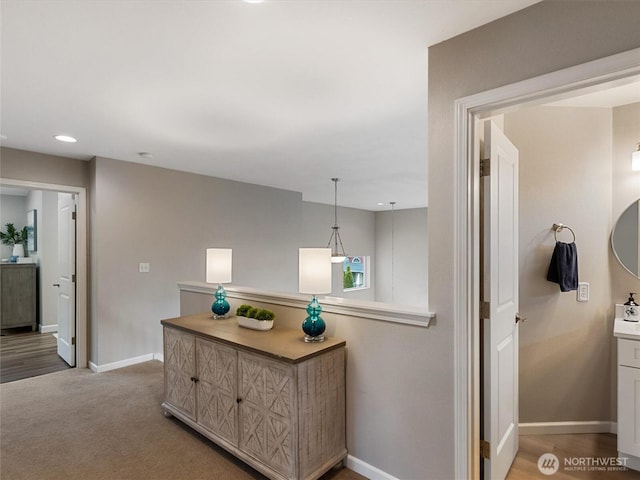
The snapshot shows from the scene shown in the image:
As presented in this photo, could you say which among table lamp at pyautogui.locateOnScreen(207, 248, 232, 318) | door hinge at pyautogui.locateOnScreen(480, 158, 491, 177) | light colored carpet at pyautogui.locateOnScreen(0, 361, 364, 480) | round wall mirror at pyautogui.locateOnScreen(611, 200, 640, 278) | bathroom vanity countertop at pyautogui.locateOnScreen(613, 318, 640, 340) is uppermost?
door hinge at pyautogui.locateOnScreen(480, 158, 491, 177)

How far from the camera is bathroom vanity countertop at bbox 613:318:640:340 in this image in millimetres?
2090

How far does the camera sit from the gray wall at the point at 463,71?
4.34 ft

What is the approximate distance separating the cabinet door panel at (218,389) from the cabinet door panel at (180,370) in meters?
0.11

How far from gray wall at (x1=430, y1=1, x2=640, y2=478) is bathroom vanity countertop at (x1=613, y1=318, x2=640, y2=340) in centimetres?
132

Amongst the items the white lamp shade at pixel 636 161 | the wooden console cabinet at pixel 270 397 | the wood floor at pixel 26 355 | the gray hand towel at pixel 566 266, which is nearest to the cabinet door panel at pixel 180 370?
the wooden console cabinet at pixel 270 397

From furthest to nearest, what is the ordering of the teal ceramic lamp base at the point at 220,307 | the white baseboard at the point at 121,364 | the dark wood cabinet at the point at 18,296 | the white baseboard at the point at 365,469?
the dark wood cabinet at the point at 18,296 < the white baseboard at the point at 121,364 < the teal ceramic lamp base at the point at 220,307 < the white baseboard at the point at 365,469

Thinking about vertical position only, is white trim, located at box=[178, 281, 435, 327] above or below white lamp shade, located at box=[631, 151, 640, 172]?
below

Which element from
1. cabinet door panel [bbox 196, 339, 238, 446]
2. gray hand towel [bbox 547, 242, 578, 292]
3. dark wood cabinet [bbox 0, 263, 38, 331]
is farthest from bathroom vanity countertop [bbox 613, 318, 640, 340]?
dark wood cabinet [bbox 0, 263, 38, 331]

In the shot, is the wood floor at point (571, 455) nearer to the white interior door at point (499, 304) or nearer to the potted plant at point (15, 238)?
the white interior door at point (499, 304)

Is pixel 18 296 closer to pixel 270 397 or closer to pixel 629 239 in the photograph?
pixel 270 397

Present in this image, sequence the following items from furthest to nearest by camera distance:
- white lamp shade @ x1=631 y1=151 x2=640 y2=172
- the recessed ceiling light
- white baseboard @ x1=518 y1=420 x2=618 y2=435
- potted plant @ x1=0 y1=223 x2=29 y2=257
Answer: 1. potted plant @ x1=0 y1=223 x2=29 y2=257
2. the recessed ceiling light
3. white baseboard @ x1=518 y1=420 x2=618 y2=435
4. white lamp shade @ x1=631 y1=151 x2=640 y2=172

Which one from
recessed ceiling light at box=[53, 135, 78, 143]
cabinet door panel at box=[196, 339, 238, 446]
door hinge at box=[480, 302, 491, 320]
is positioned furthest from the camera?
recessed ceiling light at box=[53, 135, 78, 143]

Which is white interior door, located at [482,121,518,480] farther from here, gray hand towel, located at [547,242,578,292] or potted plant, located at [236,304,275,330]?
potted plant, located at [236,304,275,330]

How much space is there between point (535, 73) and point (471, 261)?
861mm
